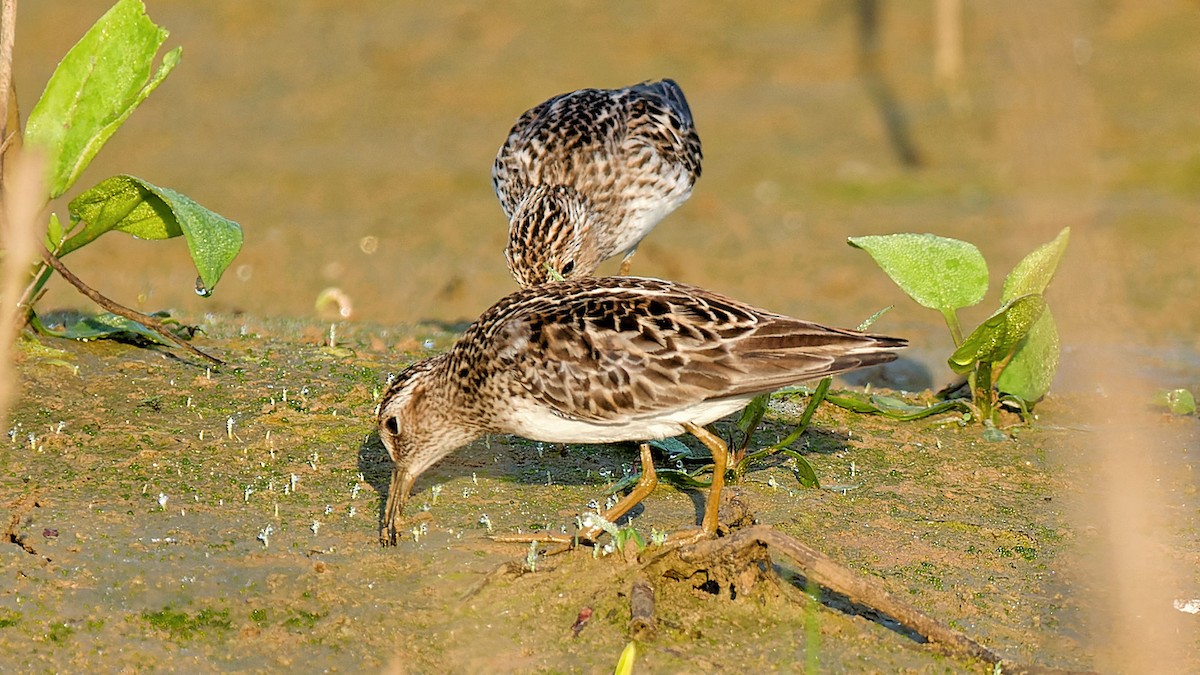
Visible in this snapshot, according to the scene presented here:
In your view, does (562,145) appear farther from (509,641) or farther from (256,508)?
(509,641)

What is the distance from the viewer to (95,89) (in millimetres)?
6465

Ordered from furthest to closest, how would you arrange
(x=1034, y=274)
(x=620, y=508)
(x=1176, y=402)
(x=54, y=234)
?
(x=1176, y=402) < (x=1034, y=274) < (x=54, y=234) < (x=620, y=508)

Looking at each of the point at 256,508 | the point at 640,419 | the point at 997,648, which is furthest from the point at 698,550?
the point at 256,508

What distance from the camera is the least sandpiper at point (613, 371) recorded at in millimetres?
5223

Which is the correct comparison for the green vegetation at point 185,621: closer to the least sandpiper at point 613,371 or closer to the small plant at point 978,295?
the least sandpiper at point 613,371

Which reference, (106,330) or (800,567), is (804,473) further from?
(106,330)

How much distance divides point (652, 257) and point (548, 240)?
19.9 feet

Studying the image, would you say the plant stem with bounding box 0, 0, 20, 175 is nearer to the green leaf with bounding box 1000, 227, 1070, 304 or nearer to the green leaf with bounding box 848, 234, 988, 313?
the green leaf with bounding box 848, 234, 988, 313

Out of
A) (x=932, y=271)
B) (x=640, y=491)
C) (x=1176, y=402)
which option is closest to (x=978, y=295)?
(x=932, y=271)

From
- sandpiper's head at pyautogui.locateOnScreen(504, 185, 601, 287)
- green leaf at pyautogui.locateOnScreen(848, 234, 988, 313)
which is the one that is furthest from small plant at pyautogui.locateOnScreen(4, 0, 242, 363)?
green leaf at pyautogui.locateOnScreen(848, 234, 988, 313)

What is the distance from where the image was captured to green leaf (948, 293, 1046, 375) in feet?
21.3

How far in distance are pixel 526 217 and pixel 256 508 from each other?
316 cm

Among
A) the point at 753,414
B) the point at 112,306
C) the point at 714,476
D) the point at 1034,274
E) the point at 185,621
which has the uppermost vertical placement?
the point at 1034,274

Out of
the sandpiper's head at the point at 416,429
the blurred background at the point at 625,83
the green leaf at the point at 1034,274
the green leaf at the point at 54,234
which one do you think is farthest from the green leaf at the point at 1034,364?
the green leaf at the point at 54,234
